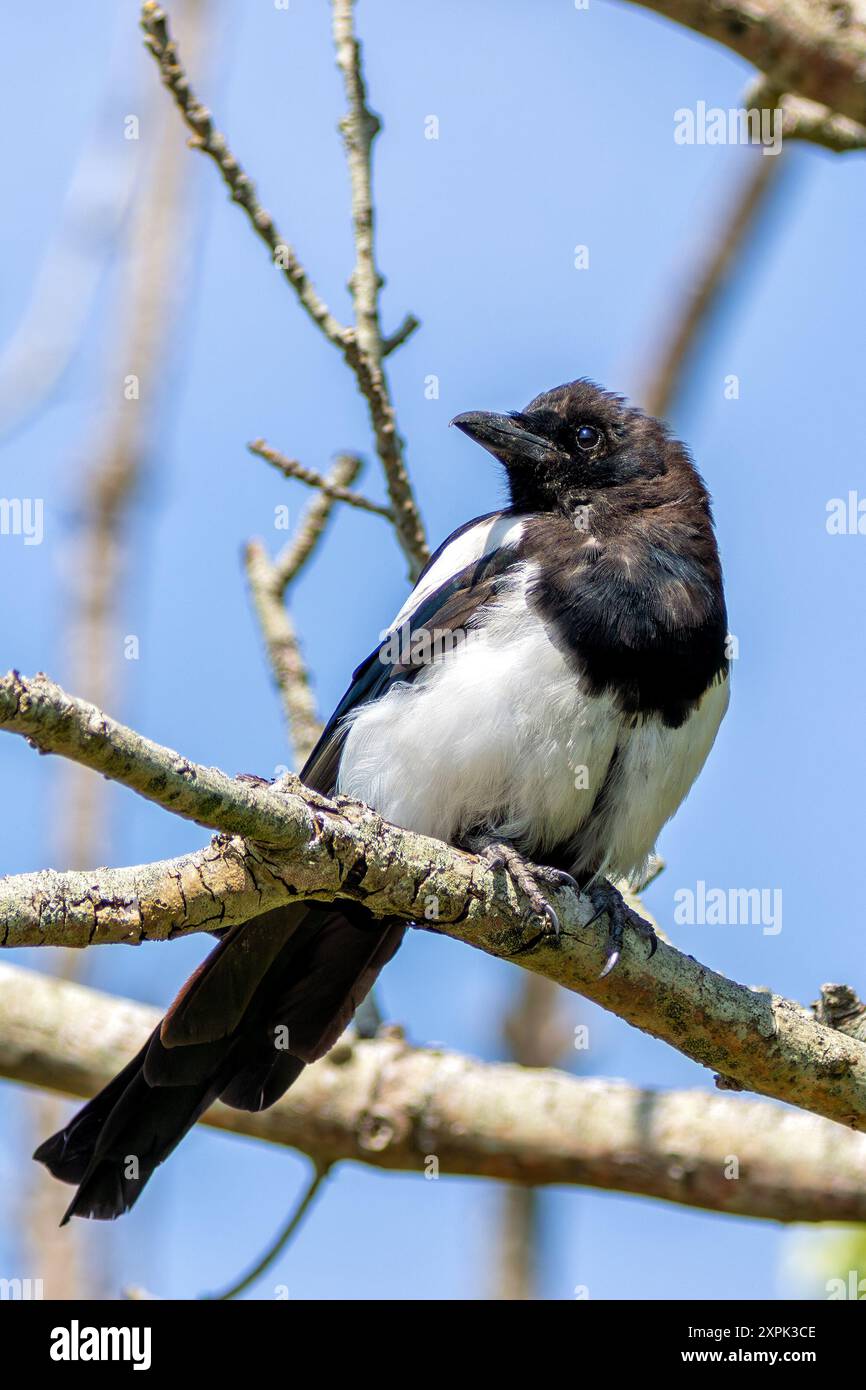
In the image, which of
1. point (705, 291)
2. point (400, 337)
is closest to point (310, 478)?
point (400, 337)

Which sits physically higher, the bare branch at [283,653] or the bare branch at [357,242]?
the bare branch at [357,242]

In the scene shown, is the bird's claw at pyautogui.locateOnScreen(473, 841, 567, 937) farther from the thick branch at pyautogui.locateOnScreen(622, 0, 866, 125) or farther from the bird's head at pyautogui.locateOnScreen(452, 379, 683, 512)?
the thick branch at pyautogui.locateOnScreen(622, 0, 866, 125)

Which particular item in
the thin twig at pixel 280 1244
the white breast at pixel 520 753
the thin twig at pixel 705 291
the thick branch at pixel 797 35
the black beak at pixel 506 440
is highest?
the thin twig at pixel 705 291

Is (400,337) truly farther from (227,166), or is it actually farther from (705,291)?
(705,291)

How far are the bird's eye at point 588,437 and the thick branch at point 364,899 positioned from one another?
2037mm

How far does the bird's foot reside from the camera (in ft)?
15.2

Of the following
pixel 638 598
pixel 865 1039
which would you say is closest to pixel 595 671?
pixel 638 598

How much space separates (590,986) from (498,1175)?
1782 mm

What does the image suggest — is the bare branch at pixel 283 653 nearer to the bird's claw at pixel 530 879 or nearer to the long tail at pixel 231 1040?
the long tail at pixel 231 1040

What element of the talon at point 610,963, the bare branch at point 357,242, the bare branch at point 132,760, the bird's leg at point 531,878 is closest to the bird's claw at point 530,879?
the bird's leg at point 531,878

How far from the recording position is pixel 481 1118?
237 inches

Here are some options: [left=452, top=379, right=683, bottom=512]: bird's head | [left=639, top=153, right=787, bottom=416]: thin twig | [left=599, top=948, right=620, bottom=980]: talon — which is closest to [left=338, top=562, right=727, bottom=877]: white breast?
[left=599, top=948, right=620, bottom=980]: talon

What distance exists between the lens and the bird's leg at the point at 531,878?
4.54m

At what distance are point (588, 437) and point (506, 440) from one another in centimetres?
34
